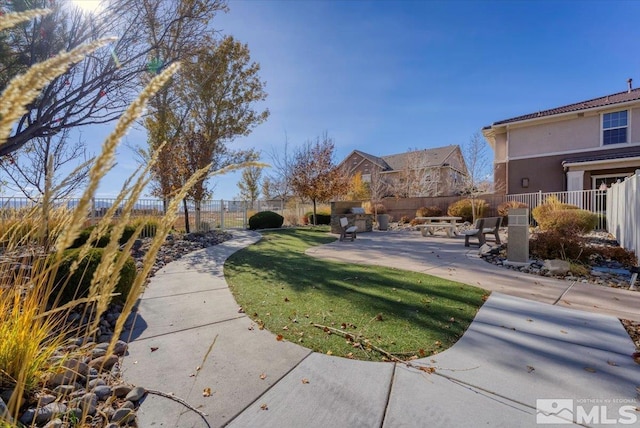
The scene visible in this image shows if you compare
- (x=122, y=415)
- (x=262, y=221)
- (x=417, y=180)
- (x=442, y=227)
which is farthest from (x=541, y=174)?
(x=122, y=415)

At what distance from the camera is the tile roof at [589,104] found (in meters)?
15.3

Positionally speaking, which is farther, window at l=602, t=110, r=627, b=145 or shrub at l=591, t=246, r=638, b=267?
window at l=602, t=110, r=627, b=145

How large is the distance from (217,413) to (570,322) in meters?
3.69

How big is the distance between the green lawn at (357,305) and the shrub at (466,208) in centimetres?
1217

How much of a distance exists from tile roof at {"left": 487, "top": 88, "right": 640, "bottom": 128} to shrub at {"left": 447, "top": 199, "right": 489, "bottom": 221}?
20.7 ft

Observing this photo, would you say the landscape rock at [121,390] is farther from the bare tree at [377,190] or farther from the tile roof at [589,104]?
the tile roof at [589,104]

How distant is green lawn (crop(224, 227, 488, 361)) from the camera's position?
2.76m

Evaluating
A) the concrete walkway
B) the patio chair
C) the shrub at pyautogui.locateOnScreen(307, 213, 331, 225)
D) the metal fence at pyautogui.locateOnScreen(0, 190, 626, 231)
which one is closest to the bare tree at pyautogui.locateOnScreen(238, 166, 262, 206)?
the metal fence at pyautogui.locateOnScreen(0, 190, 626, 231)

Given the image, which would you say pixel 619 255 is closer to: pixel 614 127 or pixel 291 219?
pixel 614 127

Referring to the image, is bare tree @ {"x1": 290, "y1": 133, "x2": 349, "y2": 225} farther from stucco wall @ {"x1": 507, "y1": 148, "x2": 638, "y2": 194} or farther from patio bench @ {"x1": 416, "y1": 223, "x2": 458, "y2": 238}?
stucco wall @ {"x1": 507, "y1": 148, "x2": 638, "y2": 194}

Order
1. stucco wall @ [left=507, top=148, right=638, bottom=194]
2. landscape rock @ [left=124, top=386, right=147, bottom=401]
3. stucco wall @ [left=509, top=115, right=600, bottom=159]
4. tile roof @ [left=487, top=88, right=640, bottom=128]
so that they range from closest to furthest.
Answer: landscape rock @ [left=124, top=386, right=147, bottom=401]
tile roof @ [left=487, top=88, right=640, bottom=128]
stucco wall @ [left=509, top=115, right=600, bottom=159]
stucco wall @ [left=507, top=148, right=638, bottom=194]

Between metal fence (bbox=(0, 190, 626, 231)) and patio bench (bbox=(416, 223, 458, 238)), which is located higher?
metal fence (bbox=(0, 190, 626, 231))

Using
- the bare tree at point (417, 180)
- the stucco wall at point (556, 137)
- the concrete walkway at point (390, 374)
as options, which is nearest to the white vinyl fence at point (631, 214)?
the concrete walkway at point (390, 374)

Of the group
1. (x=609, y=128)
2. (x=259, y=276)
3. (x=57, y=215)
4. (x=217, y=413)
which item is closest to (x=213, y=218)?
(x=259, y=276)
